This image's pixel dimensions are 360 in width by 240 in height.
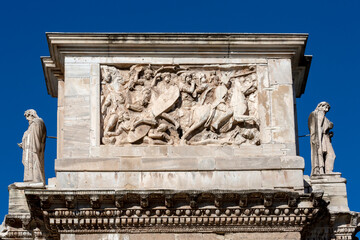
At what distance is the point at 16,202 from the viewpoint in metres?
23.4

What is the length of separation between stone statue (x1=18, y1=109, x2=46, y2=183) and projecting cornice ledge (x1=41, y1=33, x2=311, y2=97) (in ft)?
4.47

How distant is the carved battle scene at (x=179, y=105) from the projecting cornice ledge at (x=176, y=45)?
29 centimetres

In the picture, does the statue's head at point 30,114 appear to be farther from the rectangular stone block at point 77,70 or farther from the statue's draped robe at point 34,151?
the rectangular stone block at point 77,70

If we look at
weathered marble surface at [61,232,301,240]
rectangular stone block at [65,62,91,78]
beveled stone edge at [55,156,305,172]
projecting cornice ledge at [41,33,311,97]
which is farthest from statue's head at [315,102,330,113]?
rectangular stone block at [65,62,91,78]

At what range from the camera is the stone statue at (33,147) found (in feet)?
77.2

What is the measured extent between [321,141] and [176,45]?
3.54 m

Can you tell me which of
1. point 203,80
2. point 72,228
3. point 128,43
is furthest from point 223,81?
point 72,228

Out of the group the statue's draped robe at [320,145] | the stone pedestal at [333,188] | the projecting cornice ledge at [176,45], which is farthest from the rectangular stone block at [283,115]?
the stone pedestal at [333,188]

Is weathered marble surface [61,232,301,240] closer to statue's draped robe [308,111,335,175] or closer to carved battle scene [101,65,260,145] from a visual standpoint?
carved battle scene [101,65,260,145]

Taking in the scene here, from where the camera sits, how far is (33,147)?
23703 millimetres

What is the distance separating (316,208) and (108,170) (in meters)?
4.00

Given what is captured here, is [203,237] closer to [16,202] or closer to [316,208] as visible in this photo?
[316,208]

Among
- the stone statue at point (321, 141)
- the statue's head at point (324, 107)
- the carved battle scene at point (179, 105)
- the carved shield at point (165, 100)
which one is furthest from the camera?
the statue's head at point (324, 107)

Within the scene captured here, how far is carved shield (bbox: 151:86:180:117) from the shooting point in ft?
76.3
